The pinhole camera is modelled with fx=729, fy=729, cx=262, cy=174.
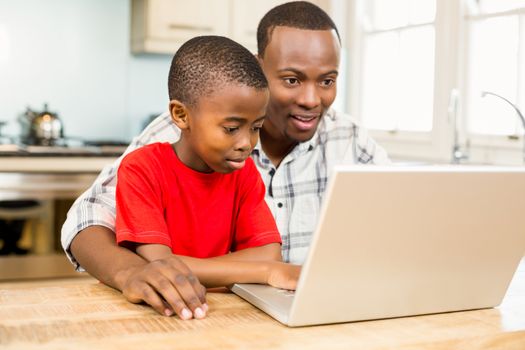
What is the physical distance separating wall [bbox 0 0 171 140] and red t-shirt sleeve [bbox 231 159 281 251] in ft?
8.83

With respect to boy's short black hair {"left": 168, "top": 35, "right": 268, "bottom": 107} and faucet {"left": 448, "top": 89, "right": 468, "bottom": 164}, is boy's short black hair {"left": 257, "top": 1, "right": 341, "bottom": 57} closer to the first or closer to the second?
boy's short black hair {"left": 168, "top": 35, "right": 268, "bottom": 107}

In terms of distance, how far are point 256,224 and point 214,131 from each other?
0.72ft

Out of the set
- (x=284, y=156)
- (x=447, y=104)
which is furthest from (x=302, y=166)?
(x=447, y=104)

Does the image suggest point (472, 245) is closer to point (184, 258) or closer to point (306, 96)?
point (184, 258)

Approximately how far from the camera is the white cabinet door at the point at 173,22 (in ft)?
12.3

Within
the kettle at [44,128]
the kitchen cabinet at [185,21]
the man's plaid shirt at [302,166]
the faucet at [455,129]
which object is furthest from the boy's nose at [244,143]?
the kitchen cabinet at [185,21]

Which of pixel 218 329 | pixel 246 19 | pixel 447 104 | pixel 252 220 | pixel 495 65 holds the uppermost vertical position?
pixel 246 19

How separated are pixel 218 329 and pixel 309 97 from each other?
0.77 metres

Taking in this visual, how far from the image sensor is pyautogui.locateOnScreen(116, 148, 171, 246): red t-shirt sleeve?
3.94 ft

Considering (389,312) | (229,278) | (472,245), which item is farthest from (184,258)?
(472,245)

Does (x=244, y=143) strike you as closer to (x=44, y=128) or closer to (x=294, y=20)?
(x=294, y=20)

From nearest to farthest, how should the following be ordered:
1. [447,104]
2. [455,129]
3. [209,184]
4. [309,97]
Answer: [209,184]
[309,97]
[455,129]
[447,104]

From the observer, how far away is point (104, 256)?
1.22m

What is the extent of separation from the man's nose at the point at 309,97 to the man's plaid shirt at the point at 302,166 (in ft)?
0.78
